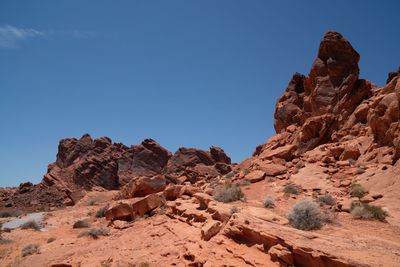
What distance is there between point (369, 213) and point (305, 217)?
9.58 ft

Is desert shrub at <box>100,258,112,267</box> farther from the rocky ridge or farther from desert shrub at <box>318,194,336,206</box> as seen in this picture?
desert shrub at <box>318,194,336,206</box>

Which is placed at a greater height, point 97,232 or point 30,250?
point 97,232

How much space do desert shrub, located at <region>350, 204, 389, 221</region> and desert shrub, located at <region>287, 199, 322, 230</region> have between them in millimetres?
2243

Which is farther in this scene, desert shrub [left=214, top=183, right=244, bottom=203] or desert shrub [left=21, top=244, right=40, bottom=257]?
desert shrub [left=214, top=183, right=244, bottom=203]

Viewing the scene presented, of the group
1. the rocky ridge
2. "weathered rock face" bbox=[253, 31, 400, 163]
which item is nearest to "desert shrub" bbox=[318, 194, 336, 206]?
the rocky ridge

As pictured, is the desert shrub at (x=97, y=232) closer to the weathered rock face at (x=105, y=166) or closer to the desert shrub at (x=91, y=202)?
the desert shrub at (x=91, y=202)

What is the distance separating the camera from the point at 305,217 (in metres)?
→ 7.07

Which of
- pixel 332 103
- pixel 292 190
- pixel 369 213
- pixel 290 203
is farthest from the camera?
pixel 332 103

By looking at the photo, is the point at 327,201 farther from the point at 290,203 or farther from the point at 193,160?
the point at 193,160

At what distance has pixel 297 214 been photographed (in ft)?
23.7

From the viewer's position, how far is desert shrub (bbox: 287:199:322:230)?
22.3 ft

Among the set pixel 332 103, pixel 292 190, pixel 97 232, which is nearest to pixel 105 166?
pixel 97 232

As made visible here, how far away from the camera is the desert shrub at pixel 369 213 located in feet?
26.3

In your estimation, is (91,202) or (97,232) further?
(91,202)
